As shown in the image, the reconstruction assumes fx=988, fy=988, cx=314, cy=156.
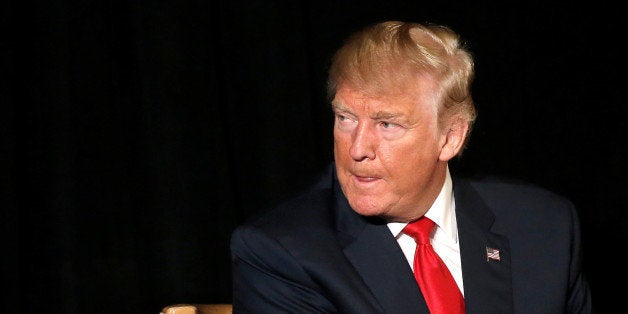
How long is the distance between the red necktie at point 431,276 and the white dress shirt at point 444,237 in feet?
0.06

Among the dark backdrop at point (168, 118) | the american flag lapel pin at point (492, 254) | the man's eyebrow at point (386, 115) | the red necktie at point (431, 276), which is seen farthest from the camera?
the dark backdrop at point (168, 118)

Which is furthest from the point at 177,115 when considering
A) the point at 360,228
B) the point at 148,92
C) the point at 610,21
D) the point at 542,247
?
the point at 610,21

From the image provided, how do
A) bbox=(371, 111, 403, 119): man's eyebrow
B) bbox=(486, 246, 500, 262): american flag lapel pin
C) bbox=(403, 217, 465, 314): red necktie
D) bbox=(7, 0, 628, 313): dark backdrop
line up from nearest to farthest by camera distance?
bbox=(371, 111, 403, 119): man's eyebrow → bbox=(403, 217, 465, 314): red necktie → bbox=(486, 246, 500, 262): american flag lapel pin → bbox=(7, 0, 628, 313): dark backdrop

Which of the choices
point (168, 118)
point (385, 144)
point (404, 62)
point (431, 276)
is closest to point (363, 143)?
point (385, 144)

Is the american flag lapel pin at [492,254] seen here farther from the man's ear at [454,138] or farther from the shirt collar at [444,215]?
the man's ear at [454,138]

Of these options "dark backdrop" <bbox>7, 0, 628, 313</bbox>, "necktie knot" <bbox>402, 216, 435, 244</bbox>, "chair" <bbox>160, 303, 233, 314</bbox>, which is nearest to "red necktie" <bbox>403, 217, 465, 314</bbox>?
"necktie knot" <bbox>402, 216, 435, 244</bbox>

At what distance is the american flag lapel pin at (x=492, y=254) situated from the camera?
6.53 feet

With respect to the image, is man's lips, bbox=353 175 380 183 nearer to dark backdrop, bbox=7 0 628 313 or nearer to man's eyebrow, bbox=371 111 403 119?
man's eyebrow, bbox=371 111 403 119

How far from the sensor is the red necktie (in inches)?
74.1

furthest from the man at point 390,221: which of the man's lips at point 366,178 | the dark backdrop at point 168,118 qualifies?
the dark backdrop at point 168,118

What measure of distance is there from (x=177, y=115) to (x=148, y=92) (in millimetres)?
104

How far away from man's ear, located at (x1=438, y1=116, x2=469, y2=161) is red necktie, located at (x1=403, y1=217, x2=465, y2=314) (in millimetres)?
142

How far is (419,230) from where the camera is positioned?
1948 mm

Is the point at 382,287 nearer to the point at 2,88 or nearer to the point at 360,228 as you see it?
the point at 360,228
